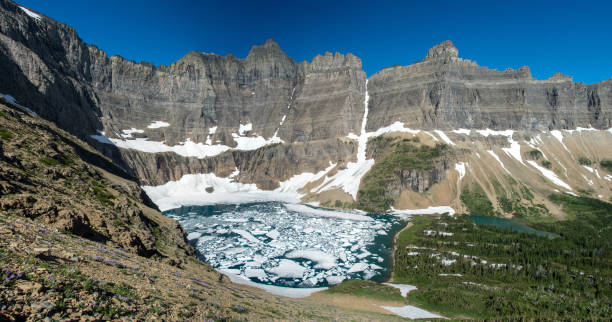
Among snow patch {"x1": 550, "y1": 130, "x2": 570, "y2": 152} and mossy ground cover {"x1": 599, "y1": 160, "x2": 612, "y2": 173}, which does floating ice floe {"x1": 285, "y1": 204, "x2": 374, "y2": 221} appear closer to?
mossy ground cover {"x1": 599, "y1": 160, "x2": 612, "y2": 173}

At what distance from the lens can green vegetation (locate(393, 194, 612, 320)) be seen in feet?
138

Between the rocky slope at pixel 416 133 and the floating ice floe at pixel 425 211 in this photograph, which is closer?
the floating ice floe at pixel 425 211

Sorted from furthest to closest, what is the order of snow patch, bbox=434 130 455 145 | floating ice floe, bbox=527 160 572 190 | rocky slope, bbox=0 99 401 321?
snow patch, bbox=434 130 455 145, floating ice floe, bbox=527 160 572 190, rocky slope, bbox=0 99 401 321

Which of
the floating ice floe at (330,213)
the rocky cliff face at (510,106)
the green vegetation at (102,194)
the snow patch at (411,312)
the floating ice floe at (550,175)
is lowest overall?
the snow patch at (411,312)

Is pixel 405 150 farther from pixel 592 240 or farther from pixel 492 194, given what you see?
pixel 592 240

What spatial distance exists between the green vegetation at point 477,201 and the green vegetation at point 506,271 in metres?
25.2

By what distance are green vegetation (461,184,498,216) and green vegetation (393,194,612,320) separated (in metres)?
25.2

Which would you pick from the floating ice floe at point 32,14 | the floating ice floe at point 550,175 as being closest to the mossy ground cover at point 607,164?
the floating ice floe at point 550,175

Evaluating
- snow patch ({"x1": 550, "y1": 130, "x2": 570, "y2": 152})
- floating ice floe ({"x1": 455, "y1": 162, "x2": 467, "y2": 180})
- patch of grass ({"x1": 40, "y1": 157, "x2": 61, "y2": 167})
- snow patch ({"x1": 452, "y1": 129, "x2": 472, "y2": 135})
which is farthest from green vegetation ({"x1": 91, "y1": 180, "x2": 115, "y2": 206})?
snow patch ({"x1": 550, "y1": 130, "x2": 570, "y2": 152})

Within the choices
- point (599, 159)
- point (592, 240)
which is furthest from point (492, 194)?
point (599, 159)

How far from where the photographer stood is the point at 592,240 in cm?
8375

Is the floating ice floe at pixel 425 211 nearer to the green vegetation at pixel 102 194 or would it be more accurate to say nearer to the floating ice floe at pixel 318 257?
the floating ice floe at pixel 318 257

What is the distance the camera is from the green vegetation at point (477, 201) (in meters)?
130

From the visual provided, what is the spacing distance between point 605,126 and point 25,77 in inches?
11465
